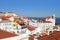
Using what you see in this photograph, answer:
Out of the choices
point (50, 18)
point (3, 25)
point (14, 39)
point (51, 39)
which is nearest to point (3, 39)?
point (14, 39)

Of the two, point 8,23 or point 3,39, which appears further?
point 8,23

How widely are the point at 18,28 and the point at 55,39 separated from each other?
910 centimetres

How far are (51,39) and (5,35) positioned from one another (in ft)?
5.81

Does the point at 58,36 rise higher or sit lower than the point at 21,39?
higher

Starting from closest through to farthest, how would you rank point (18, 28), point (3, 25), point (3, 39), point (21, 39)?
point (3, 39)
point (21, 39)
point (3, 25)
point (18, 28)

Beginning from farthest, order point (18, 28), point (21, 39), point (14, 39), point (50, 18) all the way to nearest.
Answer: point (50, 18) → point (18, 28) → point (21, 39) → point (14, 39)

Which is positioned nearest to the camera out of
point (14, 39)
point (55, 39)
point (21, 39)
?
point (55, 39)

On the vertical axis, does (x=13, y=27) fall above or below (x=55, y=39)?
below

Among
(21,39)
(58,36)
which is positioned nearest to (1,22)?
(21,39)

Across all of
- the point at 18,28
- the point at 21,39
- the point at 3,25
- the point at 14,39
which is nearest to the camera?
the point at 14,39

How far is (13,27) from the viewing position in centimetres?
1147

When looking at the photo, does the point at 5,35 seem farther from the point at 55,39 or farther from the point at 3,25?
the point at 3,25

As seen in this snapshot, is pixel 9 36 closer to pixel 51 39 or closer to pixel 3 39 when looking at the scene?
pixel 3 39

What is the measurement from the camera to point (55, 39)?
2646 mm
